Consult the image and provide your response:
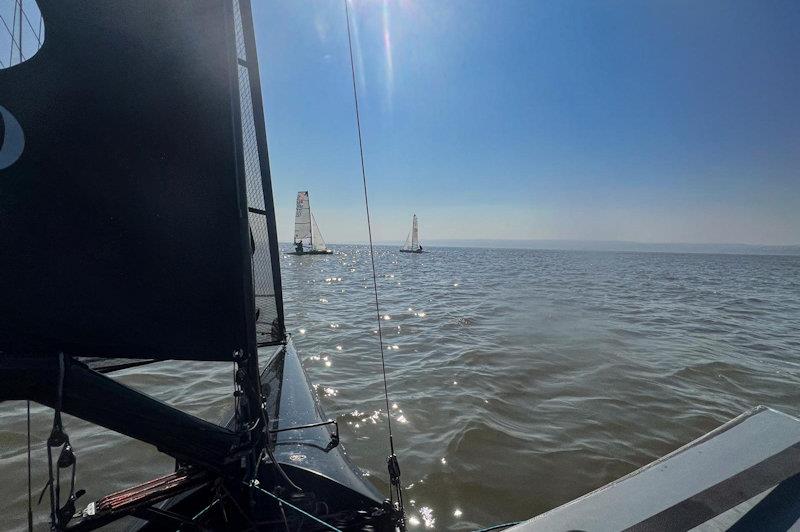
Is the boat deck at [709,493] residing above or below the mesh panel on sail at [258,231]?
below

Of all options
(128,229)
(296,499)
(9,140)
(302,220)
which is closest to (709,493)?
(296,499)

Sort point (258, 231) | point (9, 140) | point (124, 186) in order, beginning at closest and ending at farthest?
point (9, 140) < point (124, 186) < point (258, 231)

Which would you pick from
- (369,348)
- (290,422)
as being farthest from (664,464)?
(369,348)

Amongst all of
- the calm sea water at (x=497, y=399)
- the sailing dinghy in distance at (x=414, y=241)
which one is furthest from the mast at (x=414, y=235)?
the calm sea water at (x=497, y=399)

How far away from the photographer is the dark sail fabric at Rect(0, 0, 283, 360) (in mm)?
1454

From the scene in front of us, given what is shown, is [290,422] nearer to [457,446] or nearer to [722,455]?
[457,446]

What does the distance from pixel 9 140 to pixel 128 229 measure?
0.50 meters

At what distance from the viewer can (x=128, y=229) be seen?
1616mm

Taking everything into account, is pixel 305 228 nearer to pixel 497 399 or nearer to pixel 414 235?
pixel 414 235

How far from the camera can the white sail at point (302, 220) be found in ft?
133

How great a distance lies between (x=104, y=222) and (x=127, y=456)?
3.76m

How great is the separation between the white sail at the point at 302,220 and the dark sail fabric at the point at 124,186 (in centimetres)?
3898

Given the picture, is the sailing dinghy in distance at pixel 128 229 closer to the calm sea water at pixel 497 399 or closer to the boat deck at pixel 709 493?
the boat deck at pixel 709 493

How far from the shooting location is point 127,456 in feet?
13.0
